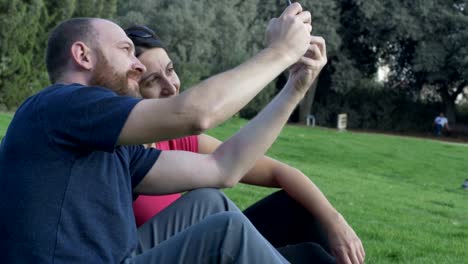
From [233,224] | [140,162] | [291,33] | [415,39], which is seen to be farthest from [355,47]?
[233,224]

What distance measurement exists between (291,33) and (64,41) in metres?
0.69

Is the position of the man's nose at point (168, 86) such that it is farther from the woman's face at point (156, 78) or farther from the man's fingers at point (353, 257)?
the man's fingers at point (353, 257)

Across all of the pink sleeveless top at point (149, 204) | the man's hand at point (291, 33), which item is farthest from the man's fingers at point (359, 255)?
the man's hand at point (291, 33)

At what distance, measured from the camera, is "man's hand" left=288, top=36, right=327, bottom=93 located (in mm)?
2568

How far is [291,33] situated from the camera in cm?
223

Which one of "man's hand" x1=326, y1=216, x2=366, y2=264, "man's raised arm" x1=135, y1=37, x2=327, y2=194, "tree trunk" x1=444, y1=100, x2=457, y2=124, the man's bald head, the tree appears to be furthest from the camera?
"tree trunk" x1=444, y1=100, x2=457, y2=124

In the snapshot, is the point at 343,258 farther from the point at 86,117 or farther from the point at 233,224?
the point at 86,117

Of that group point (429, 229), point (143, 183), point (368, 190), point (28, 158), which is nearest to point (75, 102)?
point (28, 158)

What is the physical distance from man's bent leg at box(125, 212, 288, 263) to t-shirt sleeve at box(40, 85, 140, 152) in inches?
15.3

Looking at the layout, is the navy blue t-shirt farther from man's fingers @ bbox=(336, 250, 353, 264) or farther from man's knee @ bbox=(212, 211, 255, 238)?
man's fingers @ bbox=(336, 250, 353, 264)

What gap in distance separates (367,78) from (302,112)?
3.79 meters

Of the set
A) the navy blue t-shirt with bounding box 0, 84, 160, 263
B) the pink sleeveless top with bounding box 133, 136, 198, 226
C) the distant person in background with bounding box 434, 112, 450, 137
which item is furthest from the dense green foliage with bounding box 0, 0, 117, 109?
the navy blue t-shirt with bounding box 0, 84, 160, 263

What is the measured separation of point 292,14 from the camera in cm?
228

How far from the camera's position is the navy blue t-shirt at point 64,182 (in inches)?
77.7
